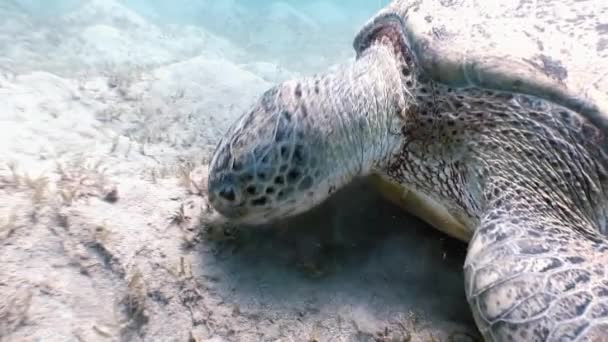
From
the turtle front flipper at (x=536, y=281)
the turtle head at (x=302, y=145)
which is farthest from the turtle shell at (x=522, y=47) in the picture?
the turtle front flipper at (x=536, y=281)

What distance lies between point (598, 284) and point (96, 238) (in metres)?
1.83

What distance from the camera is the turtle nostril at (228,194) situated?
177 centimetres

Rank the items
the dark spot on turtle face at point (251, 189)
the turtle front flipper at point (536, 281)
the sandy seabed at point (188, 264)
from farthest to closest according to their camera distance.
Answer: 1. the dark spot on turtle face at point (251, 189)
2. the sandy seabed at point (188, 264)
3. the turtle front flipper at point (536, 281)

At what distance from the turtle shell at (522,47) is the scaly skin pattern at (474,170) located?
0.24ft

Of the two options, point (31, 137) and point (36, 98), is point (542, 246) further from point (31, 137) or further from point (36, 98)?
point (36, 98)

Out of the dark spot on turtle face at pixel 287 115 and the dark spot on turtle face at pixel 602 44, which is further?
the dark spot on turtle face at pixel 287 115

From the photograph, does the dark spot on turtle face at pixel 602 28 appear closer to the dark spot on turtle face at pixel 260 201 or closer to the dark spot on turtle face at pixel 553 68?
the dark spot on turtle face at pixel 553 68

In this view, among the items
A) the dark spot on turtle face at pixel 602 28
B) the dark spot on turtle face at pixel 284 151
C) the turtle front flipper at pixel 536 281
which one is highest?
the dark spot on turtle face at pixel 602 28

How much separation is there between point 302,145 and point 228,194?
394mm

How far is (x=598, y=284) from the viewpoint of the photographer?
1243 mm

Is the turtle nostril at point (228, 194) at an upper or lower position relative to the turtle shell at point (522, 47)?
lower

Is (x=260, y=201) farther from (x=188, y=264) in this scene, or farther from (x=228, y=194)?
(x=188, y=264)

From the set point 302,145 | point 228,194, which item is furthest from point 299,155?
point 228,194

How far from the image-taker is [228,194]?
177 centimetres
